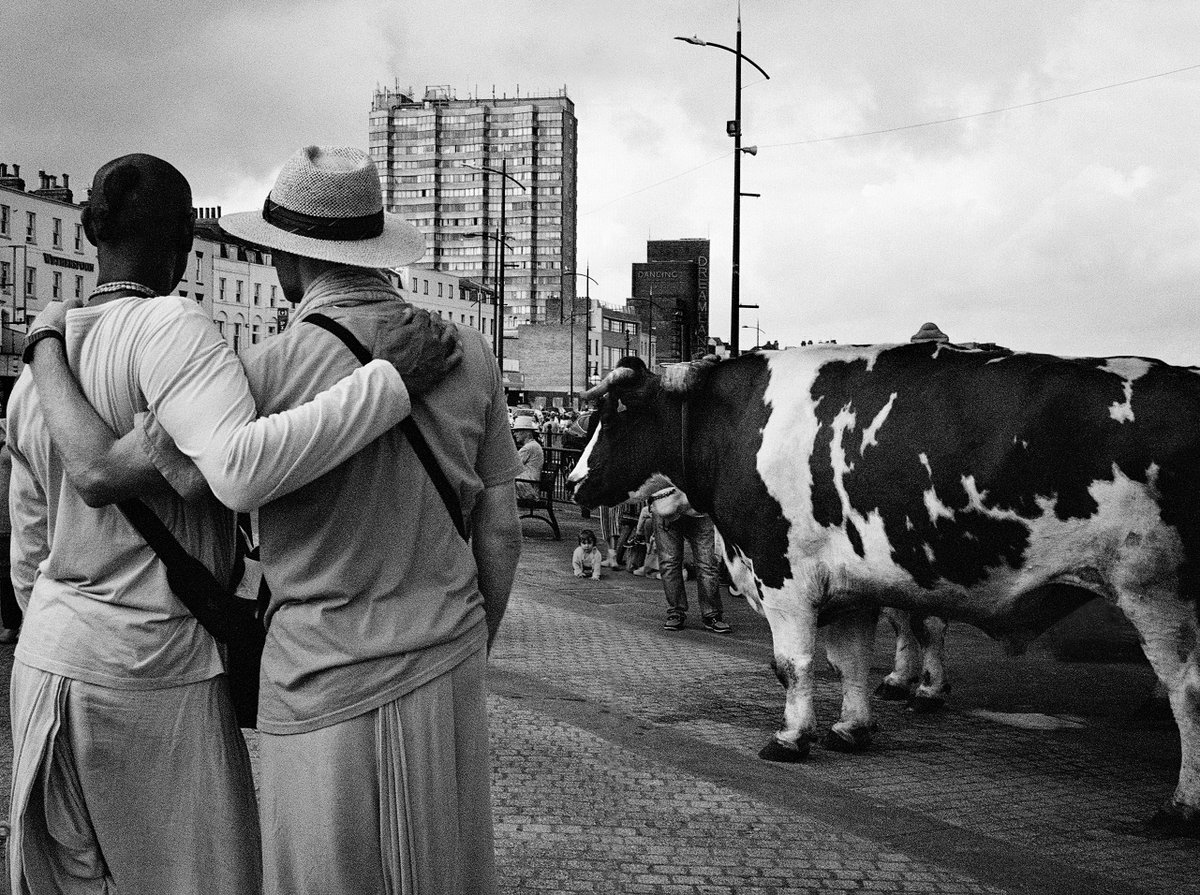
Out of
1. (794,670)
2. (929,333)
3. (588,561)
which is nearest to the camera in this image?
(794,670)

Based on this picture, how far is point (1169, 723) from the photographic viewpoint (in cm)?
725

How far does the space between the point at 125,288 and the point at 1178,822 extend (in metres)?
4.73

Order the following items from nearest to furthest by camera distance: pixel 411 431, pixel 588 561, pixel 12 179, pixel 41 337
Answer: pixel 411 431, pixel 41 337, pixel 588 561, pixel 12 179

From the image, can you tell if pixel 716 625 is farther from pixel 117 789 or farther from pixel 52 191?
pixel 52 191

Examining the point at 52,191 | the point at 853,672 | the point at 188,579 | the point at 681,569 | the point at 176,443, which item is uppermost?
the point at 52,191

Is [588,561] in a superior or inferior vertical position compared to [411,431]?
inferior

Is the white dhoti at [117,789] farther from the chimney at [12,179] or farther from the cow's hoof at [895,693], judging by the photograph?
the chimney at [12,179]

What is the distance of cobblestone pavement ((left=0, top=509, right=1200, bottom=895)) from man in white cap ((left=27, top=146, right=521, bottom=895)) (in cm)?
222

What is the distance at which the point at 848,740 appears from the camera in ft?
21.4

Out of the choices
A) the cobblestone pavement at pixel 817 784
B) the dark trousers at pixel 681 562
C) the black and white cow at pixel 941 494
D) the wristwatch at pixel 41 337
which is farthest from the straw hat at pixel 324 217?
the dark trousers at pixel 681 562

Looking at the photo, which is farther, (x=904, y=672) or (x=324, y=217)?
(x=904, y=672)

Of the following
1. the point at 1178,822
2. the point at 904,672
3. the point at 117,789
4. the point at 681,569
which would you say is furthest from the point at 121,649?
the point at 681,569

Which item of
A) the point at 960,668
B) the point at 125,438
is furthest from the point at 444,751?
the point at 960,668

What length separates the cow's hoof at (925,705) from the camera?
757 centimetres
